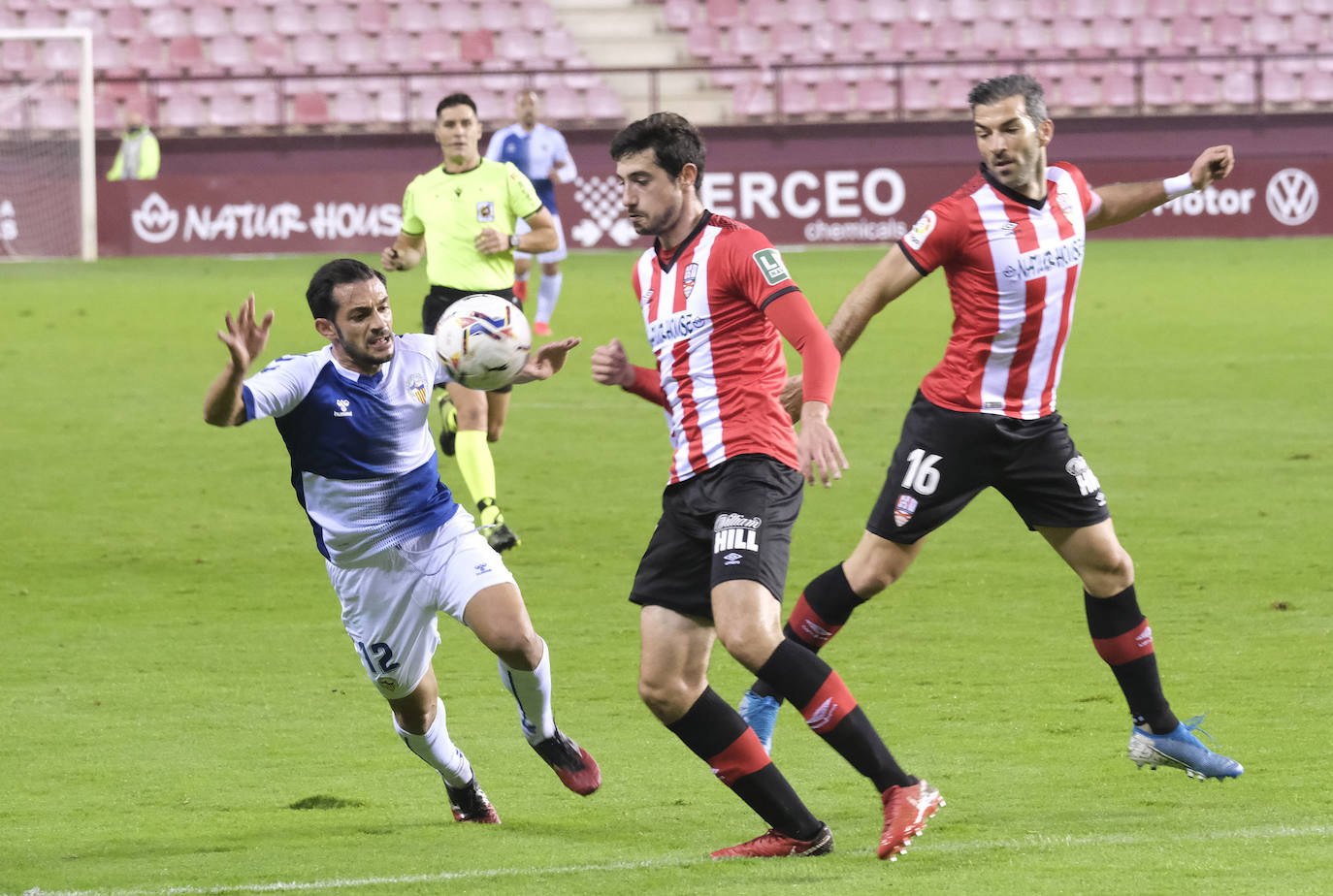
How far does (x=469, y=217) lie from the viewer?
11070 mm

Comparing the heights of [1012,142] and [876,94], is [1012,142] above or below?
below

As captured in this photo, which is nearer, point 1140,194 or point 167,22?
point 1140,194

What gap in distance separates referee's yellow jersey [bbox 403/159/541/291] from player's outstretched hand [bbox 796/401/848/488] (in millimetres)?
6257

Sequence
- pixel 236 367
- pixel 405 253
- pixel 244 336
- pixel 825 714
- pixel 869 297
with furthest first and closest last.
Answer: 1. pixel 405 253
2. pixel 869 297
3. pixel 244 336
4. pixel 236 367
5. pixel 825 714

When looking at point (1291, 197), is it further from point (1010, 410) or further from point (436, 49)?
point (1010, 410)

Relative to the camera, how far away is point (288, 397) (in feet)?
17.6

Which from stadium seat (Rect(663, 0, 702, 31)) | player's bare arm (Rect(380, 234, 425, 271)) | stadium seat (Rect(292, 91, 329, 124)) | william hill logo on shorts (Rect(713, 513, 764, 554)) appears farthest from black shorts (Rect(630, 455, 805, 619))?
stadium seat (Rect(663, 0, 702, 31))

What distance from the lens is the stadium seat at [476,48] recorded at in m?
32.4

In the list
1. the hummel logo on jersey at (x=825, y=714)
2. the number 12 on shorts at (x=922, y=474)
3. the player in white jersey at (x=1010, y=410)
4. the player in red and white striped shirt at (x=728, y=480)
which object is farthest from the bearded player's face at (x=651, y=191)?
the hummel logo on jersey at (x=825, y=714)

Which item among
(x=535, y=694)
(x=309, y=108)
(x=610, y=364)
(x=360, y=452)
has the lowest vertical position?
(x=535, y=694)

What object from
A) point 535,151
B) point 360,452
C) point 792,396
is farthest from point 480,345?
point 535,151

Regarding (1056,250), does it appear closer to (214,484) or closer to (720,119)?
(214,484)

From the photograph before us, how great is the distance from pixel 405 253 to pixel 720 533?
5.96 metres

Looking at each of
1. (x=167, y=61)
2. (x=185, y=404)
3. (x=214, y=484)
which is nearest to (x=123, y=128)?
(x=167, y=61)
